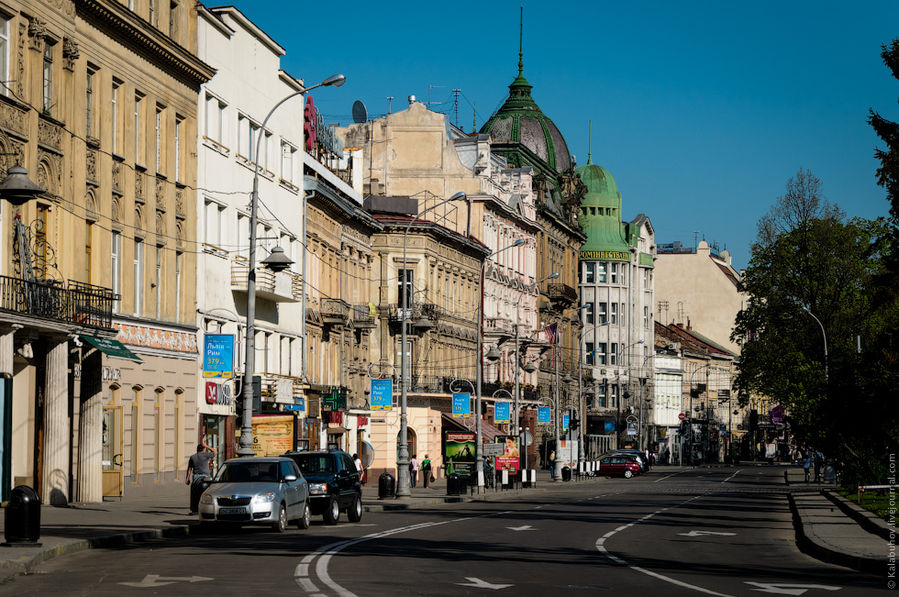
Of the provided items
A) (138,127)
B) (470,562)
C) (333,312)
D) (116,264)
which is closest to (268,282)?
(138,127)

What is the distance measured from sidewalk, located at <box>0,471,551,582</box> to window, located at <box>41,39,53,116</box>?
9501mm

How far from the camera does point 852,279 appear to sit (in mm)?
79688

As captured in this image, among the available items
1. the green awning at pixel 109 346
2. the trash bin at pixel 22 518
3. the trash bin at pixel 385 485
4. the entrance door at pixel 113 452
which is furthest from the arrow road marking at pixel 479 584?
the trash bin at pixel 385 485

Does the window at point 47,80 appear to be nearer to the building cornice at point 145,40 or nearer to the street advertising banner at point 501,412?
the building cornice at point 145,40

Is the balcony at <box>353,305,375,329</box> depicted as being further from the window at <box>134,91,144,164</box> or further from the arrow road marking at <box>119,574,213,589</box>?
the arrow road marking at <box>119,574,213,589</box>

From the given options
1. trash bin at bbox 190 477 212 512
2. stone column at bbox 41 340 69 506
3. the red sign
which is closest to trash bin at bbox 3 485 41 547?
trash bin at bbox 190 477 212 512

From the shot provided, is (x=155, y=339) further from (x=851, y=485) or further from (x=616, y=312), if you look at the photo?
(x=616, y=312)

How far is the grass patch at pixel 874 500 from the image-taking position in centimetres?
3322

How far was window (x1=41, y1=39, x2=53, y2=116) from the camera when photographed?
35938mm

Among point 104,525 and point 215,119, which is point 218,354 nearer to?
point 215,119

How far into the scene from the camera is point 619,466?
304 feet

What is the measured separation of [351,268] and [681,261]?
342ft

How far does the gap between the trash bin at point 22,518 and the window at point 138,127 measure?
21.4 metres

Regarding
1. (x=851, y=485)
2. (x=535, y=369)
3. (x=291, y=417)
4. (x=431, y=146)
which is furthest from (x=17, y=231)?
(x=535, y=369)
